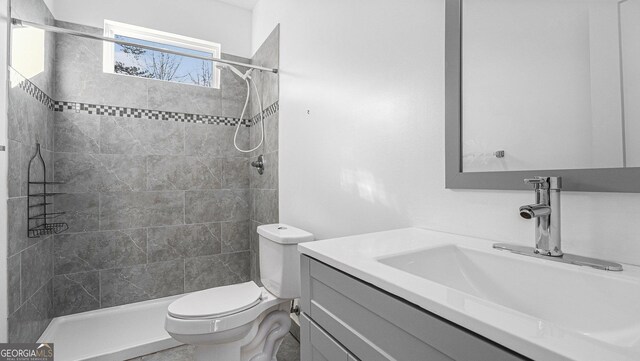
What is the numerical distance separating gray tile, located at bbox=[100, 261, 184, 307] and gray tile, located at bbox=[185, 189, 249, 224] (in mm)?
449

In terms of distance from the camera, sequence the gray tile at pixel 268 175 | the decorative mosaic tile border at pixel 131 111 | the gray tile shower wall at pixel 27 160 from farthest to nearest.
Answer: the gray tile at pixel 268 175
the decorative mosaic tile border at pixel 131 111
the gray tile shower wall at pixel 27 160

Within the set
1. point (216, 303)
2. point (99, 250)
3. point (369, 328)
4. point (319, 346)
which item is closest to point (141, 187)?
point (99, 250)

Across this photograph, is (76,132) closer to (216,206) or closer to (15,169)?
(15,169)

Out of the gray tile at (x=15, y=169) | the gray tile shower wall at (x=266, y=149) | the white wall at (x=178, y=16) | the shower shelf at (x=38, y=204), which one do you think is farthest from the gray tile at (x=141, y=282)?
the white wall at (x=178, y=16)

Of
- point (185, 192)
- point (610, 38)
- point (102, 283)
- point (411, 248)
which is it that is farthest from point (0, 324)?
point (610, 38)

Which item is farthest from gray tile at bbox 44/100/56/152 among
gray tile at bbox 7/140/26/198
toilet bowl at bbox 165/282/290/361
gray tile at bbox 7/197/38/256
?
toilet bowl at bbox 165/282/290/361

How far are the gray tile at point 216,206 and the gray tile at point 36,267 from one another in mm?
937

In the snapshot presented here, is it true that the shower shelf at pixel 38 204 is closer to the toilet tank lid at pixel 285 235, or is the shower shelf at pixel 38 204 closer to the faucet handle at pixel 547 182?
the toilet tank lid at pixel 285 235

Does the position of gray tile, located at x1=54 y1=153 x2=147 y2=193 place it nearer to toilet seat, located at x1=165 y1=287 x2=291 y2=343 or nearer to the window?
the window

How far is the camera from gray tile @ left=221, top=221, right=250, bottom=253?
2.75 metres

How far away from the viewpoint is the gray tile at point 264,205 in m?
2.28

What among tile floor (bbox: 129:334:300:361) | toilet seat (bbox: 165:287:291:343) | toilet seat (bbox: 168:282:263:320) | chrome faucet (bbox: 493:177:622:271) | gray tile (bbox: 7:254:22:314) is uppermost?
chrome faucet (bbox: 493:177:622:271)

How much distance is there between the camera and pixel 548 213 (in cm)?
→ 68

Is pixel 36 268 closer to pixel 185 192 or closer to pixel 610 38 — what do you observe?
pixel 185 192
